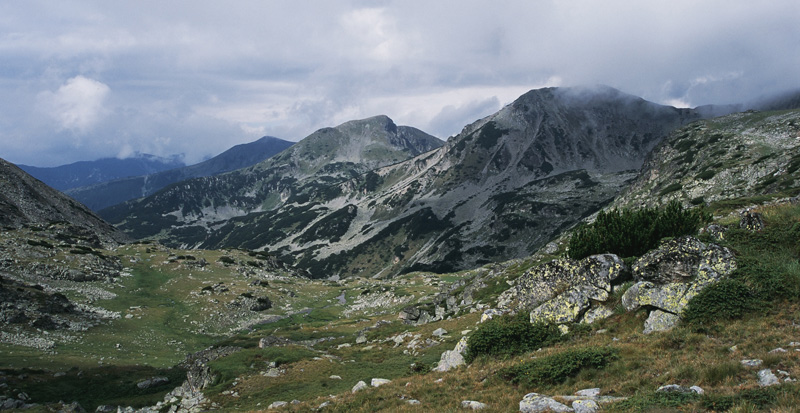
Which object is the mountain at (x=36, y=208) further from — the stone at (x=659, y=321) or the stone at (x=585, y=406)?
the stone at (x=659, y=321)

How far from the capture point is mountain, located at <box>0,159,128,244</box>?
11200cm

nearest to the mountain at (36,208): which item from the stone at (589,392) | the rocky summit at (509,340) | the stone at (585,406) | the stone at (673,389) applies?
the rocky summit at (509,340)

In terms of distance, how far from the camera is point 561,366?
14.7m

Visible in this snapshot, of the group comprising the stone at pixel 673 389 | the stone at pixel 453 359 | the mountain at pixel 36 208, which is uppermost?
the mountain at pixel 36 208

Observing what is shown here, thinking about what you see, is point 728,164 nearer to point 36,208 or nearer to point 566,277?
point 566,277

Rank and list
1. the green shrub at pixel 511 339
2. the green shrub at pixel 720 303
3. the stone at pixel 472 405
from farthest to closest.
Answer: the green shrub at pixel 511 339 → the green shrub at pixel 720 303 → the stone at pixel 472 405

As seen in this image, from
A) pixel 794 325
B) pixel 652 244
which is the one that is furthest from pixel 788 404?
pixel 652 244

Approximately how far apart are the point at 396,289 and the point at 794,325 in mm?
85588

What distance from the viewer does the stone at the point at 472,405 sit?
42.9ft

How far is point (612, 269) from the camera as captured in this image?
21297 mm

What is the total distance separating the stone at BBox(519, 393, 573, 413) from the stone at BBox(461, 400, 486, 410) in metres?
1.36

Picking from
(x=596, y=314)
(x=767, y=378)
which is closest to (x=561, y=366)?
(x=767, y=378)

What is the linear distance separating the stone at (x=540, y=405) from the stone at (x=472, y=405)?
1.36 metres

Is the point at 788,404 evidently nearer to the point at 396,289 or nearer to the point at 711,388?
the point at 711,388
